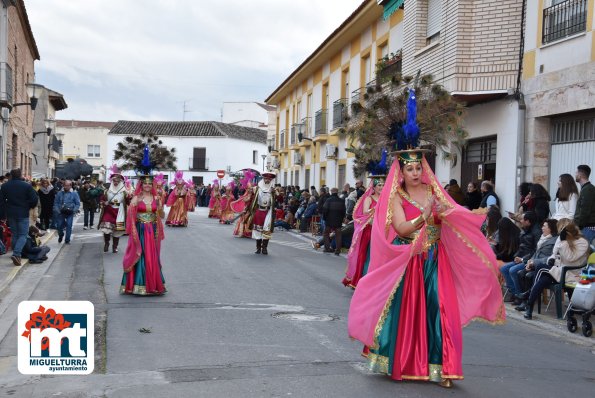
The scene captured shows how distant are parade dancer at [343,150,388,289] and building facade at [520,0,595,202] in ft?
13.7

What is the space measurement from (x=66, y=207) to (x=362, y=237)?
982 cm

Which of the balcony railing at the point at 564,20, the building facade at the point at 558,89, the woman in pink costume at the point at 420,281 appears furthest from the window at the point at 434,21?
the woman in pink costume at the point at 420,281

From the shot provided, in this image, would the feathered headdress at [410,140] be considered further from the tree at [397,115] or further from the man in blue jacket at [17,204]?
the man in blue jacket at [17,204]

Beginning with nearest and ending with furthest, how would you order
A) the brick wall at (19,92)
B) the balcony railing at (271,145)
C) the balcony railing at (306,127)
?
the brick wall at (19,92)
the balcony railing at (306,127)
the balcony railing at (271,145)

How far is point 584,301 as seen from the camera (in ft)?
28.3

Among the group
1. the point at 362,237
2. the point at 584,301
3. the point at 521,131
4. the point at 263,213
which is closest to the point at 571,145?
the point at 521,131

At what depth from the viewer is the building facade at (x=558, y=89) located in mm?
12789

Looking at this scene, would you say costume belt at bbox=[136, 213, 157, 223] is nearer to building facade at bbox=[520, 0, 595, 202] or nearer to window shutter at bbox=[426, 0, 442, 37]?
building facade at bbox=[520, 0, 595, 202]

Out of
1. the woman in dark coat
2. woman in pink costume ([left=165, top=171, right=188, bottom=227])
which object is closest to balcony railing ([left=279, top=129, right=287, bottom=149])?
woman in pink costume ([left=165, top=171, right=188, bottom=227])

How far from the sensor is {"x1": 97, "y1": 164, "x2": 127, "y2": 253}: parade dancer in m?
15.8

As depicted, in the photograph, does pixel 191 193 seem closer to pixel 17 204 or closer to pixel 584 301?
pixel 17 204

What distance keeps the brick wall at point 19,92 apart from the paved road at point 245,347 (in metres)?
15.9

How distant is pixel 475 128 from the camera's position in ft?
55.2

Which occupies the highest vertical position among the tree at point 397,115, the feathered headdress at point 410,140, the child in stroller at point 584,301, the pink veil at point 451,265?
the tree at point 397,115
